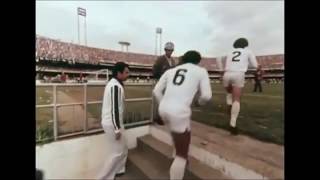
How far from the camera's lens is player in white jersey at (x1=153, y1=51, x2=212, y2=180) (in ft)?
6.01

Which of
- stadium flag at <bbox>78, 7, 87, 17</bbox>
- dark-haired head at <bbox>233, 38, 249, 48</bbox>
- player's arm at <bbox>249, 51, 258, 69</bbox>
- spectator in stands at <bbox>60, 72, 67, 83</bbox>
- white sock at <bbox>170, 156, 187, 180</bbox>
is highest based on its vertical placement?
stadium flag at <bbox>78, 7, 87, 17</bbox>

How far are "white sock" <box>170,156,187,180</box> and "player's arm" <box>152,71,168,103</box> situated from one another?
14.3 inches

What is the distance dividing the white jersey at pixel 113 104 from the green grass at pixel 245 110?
0.11 ft

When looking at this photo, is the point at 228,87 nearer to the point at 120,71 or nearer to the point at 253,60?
the point at 253,60

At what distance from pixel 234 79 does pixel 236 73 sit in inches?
1.4

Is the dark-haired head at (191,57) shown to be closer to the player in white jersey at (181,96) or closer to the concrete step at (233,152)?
the player in white jersey at (181,96)

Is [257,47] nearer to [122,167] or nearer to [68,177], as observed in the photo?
[122,167]

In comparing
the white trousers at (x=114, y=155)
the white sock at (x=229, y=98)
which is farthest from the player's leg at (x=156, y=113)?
the white sock at (x=229, y=98)

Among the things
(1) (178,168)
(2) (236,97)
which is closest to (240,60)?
(2) (236,97)

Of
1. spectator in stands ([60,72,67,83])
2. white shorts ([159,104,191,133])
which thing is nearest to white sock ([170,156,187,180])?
white shorts ([159,104,191,133])

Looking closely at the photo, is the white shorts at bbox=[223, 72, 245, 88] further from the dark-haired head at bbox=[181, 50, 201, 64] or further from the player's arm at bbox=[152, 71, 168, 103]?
the player's arm at bbox=[152, 71, 168, 103]

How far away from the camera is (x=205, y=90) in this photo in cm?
182

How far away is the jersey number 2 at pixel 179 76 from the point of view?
1861 millimetres
